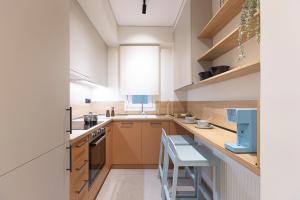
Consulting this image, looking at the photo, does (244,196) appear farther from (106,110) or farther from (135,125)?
(106,110)

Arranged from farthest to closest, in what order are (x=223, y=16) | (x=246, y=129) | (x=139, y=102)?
(x=139, y=102), (x=223, y=16), (x=246, y=129)

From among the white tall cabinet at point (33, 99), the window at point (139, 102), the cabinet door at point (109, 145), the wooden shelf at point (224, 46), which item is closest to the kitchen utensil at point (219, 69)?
the wooden shelf at point (224, 46)

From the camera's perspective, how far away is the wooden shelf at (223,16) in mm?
1822

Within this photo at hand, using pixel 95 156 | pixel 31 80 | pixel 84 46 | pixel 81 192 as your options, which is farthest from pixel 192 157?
pixel 84 46

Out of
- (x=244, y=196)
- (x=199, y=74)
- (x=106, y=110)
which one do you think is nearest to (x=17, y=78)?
(x=244, y=196)

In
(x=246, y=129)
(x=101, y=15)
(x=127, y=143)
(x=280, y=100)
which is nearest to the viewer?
(x=280, y=100)

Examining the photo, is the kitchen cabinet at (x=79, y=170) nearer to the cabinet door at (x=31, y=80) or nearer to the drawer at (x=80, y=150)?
the drawer at (x=80, y=150)

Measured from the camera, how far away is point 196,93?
3504 mm

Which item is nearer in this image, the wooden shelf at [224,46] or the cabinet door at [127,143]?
the wooden shelf at [224,46]

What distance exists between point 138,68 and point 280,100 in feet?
12.4

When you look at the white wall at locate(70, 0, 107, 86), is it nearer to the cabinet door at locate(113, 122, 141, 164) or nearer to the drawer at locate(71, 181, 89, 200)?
the cabinet door at locate(113, 122, 141, 164)

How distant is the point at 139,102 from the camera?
4551mm

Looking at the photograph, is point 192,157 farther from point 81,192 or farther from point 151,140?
point 151,140

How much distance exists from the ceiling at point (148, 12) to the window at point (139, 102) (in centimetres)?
153
